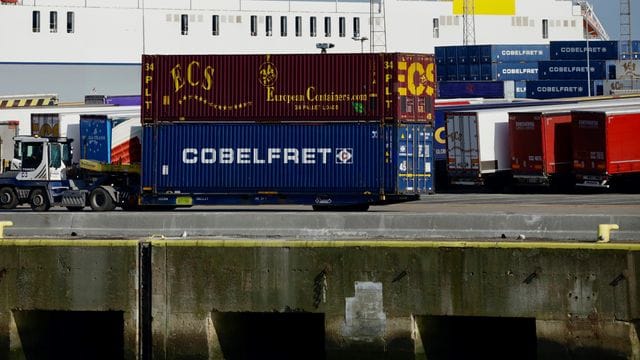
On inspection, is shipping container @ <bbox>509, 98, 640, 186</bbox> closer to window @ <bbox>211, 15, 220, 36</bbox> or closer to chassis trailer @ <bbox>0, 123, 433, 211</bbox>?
chassis trailer @ <bbox>0, 123, 433, 211</bbox>

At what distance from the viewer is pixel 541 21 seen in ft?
368

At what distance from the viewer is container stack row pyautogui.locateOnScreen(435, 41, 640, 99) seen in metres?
97.4

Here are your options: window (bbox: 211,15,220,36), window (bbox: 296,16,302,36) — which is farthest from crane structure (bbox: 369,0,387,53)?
window (bbox: 211,15,220,36)

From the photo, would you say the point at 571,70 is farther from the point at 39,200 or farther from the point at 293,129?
the point at 39,200

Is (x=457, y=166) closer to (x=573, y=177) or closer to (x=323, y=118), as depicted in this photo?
(x=573, y=177)

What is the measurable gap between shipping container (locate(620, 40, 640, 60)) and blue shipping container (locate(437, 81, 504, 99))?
48.2 ft

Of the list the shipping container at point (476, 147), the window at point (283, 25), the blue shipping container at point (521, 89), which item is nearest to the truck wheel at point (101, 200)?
the shipping container at point (476, 147)

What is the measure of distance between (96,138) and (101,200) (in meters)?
2.21

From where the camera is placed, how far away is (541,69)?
99.6 meters

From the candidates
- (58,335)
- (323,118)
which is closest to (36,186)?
(323,118)

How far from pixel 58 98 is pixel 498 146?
157 ft

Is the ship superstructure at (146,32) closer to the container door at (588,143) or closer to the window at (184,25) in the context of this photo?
the window at (184,25)

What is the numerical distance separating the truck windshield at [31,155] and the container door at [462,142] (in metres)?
19.5

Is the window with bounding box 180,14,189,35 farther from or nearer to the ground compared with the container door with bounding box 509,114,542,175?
farther from the ground
